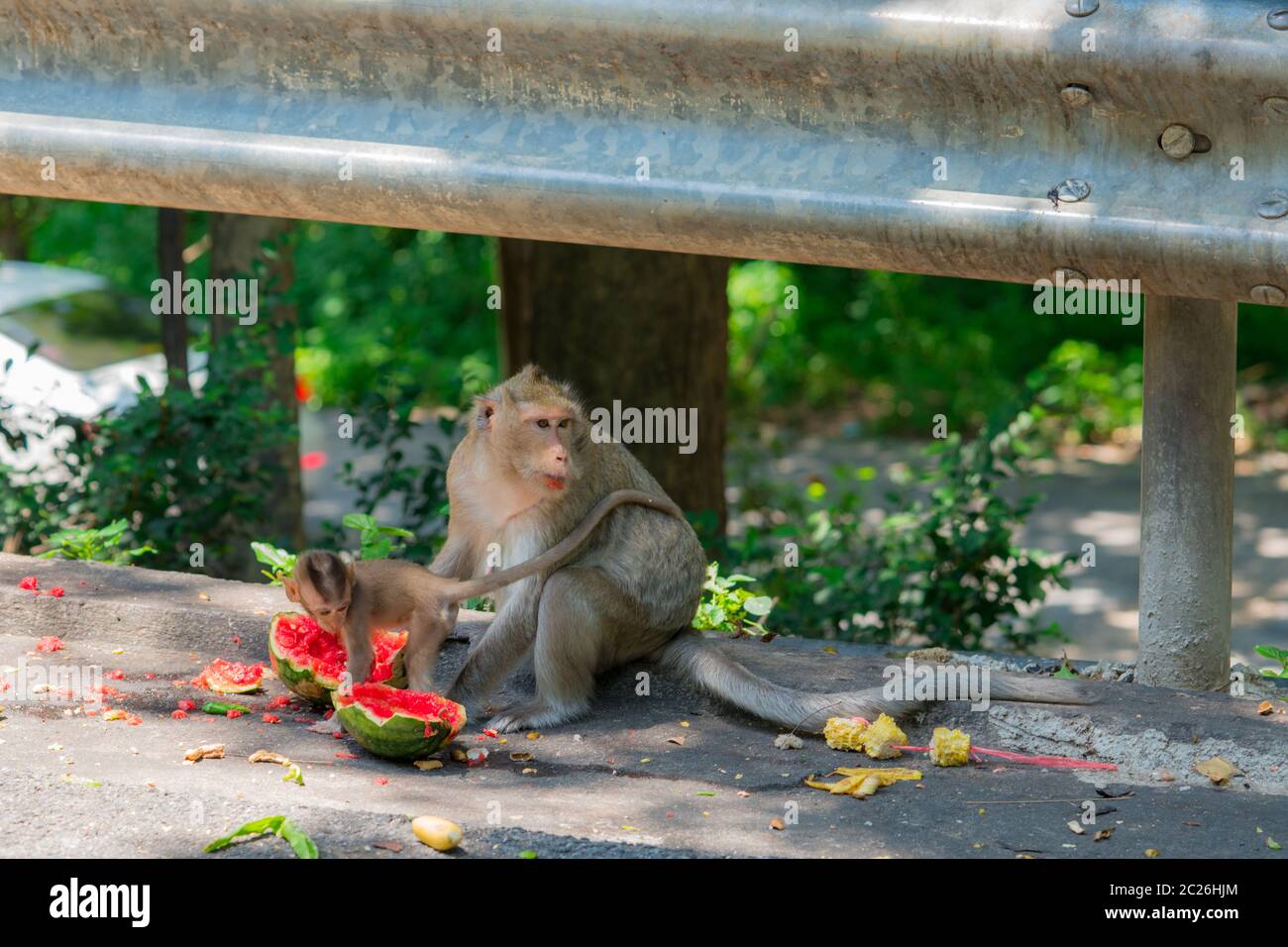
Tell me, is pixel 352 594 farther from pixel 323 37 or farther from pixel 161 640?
pixel 323 37

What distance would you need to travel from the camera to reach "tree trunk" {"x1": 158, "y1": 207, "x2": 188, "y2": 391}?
8000 mm

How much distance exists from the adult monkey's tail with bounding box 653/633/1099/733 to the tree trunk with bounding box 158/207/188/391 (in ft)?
12.8

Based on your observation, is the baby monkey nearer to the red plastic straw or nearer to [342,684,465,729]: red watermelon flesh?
[342,684,465,729]: red watermelon flesh

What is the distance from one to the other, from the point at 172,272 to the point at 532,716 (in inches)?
168

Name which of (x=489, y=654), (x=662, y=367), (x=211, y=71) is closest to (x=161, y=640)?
(x=489, y=654)

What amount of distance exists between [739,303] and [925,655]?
12276mm

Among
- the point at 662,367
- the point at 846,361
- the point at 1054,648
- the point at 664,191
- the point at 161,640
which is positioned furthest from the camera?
the point at 846,361

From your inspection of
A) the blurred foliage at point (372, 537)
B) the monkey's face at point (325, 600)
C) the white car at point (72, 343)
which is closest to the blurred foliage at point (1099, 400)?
the white car at point (72, 343)

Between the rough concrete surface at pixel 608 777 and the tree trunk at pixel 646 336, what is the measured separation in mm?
2900

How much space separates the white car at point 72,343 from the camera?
969 centimetres

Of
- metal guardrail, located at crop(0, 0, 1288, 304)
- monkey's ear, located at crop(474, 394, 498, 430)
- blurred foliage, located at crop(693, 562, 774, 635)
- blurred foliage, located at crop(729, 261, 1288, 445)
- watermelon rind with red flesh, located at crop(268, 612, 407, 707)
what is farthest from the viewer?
blurred foliage, located at crop(729, 261, 1288, 445)

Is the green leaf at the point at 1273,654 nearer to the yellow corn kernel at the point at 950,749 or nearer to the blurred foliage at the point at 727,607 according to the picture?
the yellow corn kernel at the point at 950,749

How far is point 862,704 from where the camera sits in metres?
4.68

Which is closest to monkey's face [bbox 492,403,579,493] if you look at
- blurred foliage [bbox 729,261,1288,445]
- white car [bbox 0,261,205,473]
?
white car [bbox 0,261,205,473]
